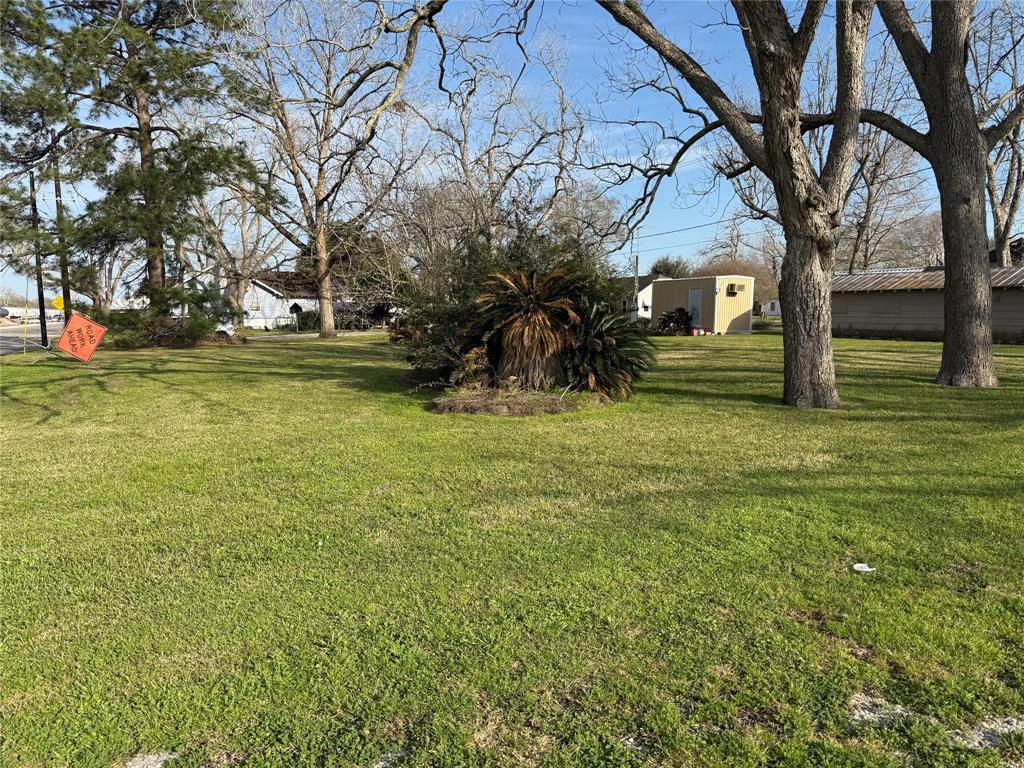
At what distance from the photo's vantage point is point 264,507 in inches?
183

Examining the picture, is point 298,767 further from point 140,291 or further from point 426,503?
point 140,291

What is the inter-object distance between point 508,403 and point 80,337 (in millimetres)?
6375

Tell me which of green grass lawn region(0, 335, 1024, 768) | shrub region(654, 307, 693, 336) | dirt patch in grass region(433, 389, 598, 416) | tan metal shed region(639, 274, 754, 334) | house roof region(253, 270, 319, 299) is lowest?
green grass lawn region(0, 335, 1024, 768)

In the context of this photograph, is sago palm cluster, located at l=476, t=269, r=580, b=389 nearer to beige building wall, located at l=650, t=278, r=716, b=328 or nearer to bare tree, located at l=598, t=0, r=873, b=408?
bare tree, located at l=598, t=0, r=873, b=408

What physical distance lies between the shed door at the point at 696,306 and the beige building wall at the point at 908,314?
225 inches

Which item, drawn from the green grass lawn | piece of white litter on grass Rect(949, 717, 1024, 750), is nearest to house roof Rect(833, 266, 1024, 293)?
the green grass lawn

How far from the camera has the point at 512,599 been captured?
3.17 metres

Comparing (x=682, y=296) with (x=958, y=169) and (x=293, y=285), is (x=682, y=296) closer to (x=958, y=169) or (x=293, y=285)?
(x=293, y=285)

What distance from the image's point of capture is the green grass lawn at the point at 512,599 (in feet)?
7.25

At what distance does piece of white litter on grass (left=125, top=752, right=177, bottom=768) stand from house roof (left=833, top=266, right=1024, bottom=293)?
26510 mm

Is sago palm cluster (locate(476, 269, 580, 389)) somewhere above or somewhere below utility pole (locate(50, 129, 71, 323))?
below

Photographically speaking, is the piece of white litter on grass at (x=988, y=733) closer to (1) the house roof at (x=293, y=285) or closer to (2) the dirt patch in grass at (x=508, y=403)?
(2) the dirt patch in grass at (x=508, y=403)

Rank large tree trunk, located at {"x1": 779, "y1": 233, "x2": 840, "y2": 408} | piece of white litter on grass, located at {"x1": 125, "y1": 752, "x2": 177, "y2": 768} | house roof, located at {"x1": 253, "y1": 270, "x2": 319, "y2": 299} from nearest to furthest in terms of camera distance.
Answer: piece of white litter on grass, located at {"x1": 125, "y1": 752, "x2": 177, "y2": 768}
large tree trunk, located at {"x1": 779, "y1": 233, "x2": 840, "y2": 408}
house roof, located at {"x1": 253, "y1": 270, "x2": 319, "y2": 299}

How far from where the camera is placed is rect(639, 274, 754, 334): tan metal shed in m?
29.6
